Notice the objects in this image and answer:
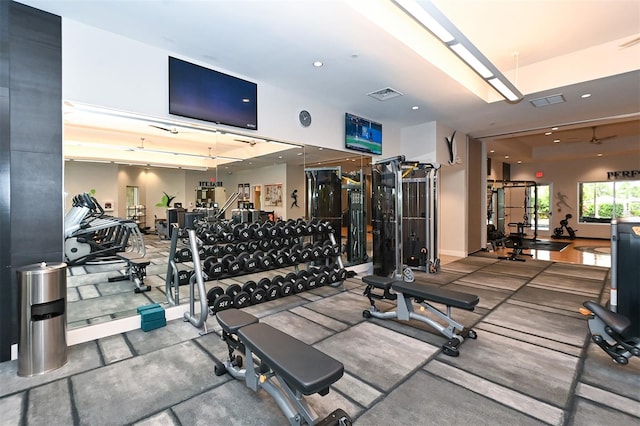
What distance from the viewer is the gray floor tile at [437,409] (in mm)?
1599

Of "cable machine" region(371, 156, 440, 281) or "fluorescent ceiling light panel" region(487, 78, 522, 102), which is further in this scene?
"cable machine" region(371, 156, 440, 281)

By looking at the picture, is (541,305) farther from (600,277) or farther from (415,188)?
(415,188)

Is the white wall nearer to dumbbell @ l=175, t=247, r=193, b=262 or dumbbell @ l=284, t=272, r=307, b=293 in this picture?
dumbbell @ l=284, t=272, r=307, b=293

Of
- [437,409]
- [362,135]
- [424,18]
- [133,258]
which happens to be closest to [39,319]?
[133,258]

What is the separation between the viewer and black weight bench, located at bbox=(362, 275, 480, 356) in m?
2.44

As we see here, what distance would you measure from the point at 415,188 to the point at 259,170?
2.96m

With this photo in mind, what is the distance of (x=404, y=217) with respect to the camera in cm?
563

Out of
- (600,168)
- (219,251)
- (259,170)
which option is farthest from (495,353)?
(600,168)

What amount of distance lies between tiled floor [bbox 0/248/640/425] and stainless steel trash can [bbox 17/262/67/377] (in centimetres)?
9

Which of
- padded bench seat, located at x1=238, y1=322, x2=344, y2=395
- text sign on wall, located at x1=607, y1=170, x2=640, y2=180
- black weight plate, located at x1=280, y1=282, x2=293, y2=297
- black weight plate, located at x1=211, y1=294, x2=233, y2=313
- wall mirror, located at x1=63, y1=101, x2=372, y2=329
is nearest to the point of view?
padded bench seat, located at x1=238, y1=322, x2=344, y2=395

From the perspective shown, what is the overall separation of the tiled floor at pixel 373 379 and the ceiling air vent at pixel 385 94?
2.83 m

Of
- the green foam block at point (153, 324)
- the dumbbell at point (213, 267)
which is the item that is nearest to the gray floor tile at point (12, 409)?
the green foam block at point (153, 324)

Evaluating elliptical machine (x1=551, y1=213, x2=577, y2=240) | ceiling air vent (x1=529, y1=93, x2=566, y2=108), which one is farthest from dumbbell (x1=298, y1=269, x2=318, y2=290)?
elliptical machine (x1=551, y1=213, x2=577, y2=240)

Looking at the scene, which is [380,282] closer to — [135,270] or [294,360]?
[294,360]
